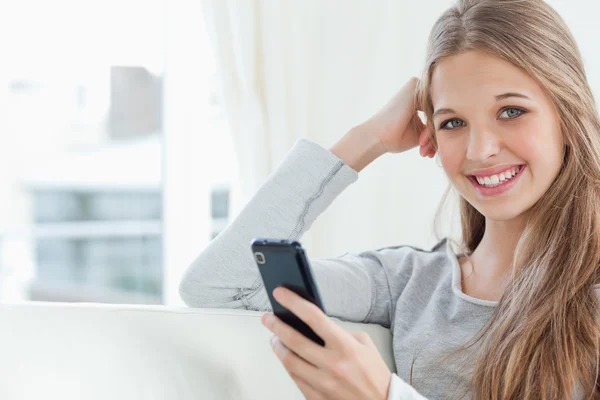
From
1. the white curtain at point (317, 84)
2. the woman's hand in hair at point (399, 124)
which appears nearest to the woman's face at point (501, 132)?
the woman's hand in hair at point (399, 124)

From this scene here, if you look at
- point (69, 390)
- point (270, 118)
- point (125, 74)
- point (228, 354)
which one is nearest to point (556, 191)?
point (228, 354)

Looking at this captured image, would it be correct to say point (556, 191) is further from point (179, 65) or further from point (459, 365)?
point (179, 65)

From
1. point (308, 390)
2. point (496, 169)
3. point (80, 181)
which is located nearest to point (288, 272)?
point (308, 390)

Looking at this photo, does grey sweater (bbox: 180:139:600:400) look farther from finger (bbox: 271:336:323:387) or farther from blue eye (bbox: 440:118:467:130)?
finger (bbox: 271:336:323:387)

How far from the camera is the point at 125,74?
3387mm

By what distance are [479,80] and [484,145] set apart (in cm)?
11

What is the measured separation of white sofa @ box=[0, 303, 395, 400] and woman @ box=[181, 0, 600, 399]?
0.16 m

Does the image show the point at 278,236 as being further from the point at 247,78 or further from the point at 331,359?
the point at 247,78

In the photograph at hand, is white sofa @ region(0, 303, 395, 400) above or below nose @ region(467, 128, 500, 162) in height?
below

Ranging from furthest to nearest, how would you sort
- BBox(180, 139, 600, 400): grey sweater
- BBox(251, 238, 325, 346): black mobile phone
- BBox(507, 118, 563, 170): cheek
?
BBox(180, 139, 600, 400): grey sweater
BBox(507, 118, 563, 170): cheek
BBox(251, 238, 325, 346): black mobile phone

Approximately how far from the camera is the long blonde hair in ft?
3.66

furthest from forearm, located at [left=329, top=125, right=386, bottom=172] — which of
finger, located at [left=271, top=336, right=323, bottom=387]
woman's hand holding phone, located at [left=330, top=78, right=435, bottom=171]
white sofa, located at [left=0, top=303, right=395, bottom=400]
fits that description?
finger, located at [left=271, top=336, right=323, bottom=387]

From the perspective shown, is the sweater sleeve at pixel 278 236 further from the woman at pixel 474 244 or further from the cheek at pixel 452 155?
the cheek at pixel 452 155

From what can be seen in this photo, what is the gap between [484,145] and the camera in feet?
3.99
